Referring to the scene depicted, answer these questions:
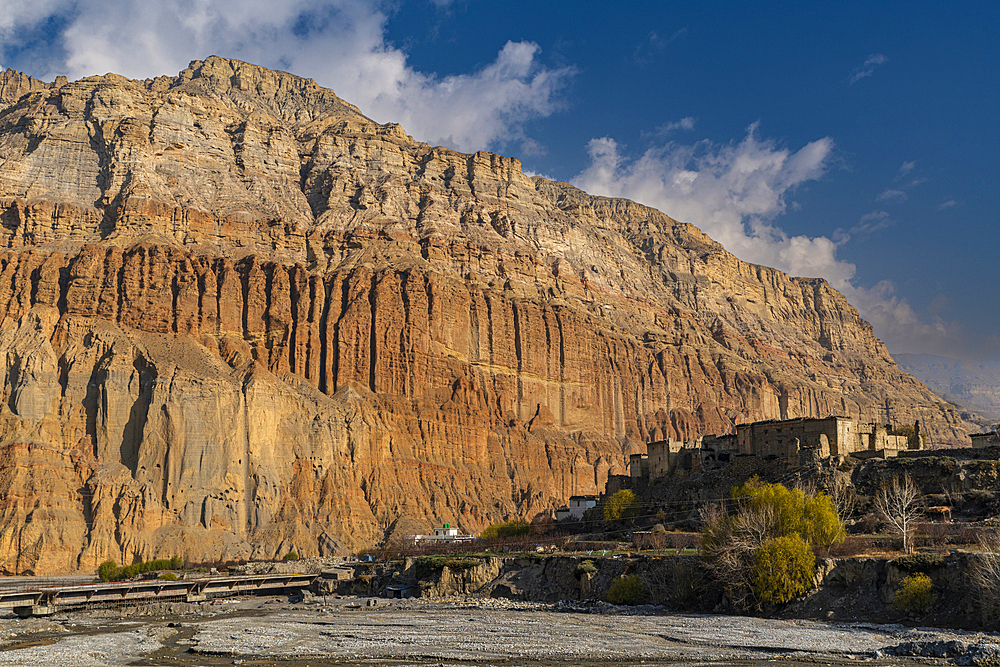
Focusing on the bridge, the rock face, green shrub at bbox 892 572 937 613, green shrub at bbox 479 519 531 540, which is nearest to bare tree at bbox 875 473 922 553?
green shrub at bbox 892 572 937 613

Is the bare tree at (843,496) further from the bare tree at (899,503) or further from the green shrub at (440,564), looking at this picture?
the green shrub at (440,564)

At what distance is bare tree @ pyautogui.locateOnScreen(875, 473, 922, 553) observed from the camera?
72.7 meters

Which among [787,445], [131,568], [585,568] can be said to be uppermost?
[787,445]

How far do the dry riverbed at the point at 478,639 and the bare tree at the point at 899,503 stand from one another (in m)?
15.8

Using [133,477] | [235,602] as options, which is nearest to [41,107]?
[133,477]

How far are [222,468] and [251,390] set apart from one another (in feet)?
46.0

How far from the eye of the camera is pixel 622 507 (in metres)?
106

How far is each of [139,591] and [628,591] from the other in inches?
1916

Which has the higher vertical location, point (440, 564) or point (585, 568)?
point (585, 568)

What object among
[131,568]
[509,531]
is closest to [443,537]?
[509,531]

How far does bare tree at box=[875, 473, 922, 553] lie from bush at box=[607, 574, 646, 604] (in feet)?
62.8

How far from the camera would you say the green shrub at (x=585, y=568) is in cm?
7988

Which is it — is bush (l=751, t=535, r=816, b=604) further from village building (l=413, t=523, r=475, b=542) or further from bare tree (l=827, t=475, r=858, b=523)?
village building (l=413, t=523, r=475, b=542)

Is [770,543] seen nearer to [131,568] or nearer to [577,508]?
[577,508]
